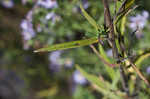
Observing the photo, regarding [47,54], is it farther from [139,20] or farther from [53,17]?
[139,20]

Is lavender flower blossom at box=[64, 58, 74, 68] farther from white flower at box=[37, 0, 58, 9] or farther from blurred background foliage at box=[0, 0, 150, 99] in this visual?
white flower at box=[37, 0, 58, 9]

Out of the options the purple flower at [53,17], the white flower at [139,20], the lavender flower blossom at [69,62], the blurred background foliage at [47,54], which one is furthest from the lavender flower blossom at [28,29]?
the white flower at [139,20]

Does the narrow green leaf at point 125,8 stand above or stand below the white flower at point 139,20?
below

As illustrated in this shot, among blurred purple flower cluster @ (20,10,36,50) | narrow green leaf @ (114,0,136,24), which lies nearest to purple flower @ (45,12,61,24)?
blurred purple flower cluster @ (20,10,36,50)

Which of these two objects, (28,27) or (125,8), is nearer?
(125,8)

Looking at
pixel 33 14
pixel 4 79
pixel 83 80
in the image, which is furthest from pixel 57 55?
pixel 4 79

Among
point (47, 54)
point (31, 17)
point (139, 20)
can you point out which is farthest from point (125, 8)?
point (47, 54)

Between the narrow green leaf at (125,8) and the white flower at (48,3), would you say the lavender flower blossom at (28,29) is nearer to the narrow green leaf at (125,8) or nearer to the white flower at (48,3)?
the white flower at (48,3)

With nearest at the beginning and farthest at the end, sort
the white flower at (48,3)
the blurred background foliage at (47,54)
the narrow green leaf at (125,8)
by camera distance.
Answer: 1. the narrow green leaf at (125,8)
2. the white flower at (48,3)
3. the blurred background foliage at (47,54)
